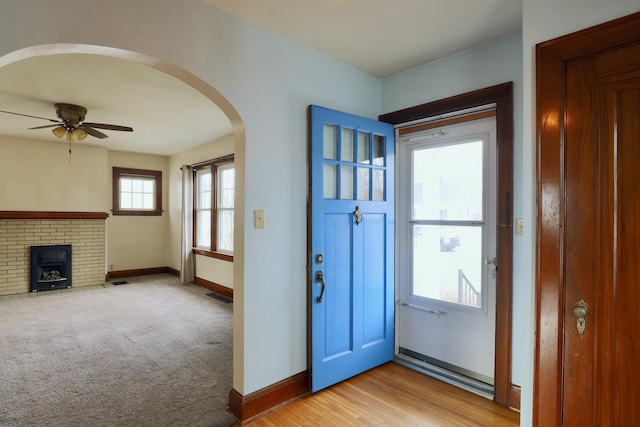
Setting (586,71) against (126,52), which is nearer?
(586,71)

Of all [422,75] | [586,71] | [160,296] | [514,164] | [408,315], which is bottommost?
[160,296]

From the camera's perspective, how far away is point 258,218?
219 cm

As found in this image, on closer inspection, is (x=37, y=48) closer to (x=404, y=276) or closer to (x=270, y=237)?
(x=270, y=237)

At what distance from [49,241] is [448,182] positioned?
638 centimetres

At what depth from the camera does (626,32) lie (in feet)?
4.62

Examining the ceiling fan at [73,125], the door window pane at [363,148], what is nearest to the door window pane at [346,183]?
the door window pane at [363,148]

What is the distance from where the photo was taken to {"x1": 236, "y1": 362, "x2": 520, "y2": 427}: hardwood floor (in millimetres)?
2102

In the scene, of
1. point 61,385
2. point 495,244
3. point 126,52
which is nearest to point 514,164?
point 495,244

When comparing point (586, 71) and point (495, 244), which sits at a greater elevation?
point (586, 71)

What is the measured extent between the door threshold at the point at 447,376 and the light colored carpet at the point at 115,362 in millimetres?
1520

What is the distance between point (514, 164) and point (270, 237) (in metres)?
1.74

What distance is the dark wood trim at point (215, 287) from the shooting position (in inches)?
207

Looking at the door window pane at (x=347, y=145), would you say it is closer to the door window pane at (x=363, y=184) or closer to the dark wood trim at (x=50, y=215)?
the door window pane at (x=363, y=184)

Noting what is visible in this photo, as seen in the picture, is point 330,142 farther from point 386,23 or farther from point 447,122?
point 447,122
